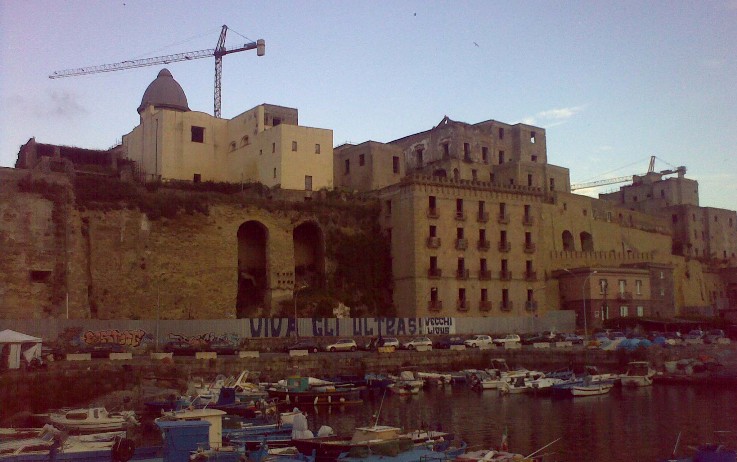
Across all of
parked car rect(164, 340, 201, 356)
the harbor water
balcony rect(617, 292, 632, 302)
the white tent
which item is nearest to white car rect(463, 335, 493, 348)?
the harbor water

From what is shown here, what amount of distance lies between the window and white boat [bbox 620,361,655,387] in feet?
136

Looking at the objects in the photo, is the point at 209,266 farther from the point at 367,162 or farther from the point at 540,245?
the point at 540,245

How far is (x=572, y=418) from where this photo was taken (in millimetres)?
38219

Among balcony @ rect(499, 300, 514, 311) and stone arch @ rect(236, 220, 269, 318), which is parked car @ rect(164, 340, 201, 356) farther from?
balcony @ rect(499, 300, 514, 311)

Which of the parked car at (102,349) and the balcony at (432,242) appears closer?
the parked car at (102,349)

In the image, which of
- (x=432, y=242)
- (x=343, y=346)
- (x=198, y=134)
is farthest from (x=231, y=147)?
(x=343, y=346)

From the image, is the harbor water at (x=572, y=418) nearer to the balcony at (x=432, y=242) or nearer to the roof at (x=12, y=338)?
the roof at (x=12, y=338)

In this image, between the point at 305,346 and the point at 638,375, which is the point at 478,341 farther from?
the point at 305,346

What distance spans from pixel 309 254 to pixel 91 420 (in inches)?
1464

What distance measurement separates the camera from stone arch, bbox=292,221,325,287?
63697 millimetres

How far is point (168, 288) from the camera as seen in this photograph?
54438mm

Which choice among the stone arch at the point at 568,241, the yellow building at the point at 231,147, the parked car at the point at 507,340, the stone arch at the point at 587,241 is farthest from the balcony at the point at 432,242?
the stone arch at the point at 587,241

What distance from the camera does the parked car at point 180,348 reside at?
4705 cm

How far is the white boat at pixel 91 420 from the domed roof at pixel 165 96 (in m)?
46.0
